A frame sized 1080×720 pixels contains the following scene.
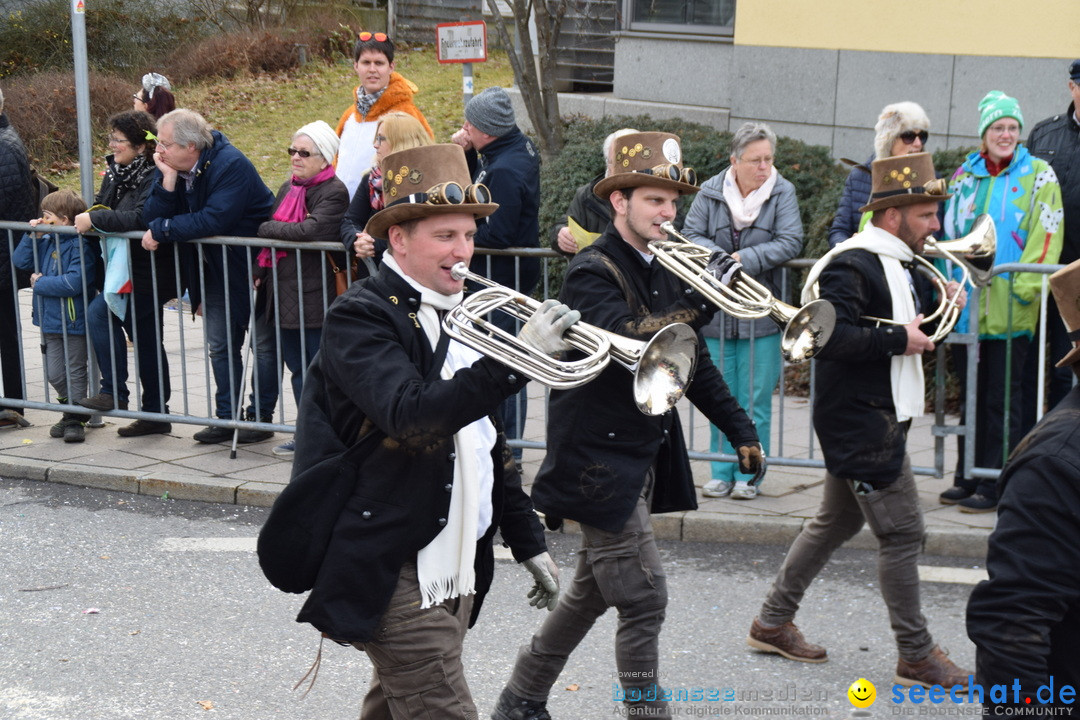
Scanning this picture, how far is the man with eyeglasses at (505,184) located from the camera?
23.1 feet

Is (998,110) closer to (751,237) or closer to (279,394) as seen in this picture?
(751,237)

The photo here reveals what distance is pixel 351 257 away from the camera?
24.8ft

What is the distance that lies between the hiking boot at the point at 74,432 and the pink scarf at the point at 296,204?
1.65 meters

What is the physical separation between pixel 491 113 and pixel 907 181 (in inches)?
111

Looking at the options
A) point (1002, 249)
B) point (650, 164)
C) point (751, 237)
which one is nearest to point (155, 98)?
point (751, 237)

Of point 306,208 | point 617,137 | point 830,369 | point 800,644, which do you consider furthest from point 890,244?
point 306,208

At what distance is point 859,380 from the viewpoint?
4820 millimetres

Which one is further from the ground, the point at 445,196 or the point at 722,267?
the point at 445,196

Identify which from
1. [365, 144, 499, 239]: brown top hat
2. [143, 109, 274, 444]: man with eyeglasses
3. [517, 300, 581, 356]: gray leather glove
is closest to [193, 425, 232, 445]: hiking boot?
[143, 109, 274, 444]: man with eyeglasses

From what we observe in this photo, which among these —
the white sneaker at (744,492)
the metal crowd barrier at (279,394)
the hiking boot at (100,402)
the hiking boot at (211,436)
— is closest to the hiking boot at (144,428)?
the metal crowd barrier at (279,394)

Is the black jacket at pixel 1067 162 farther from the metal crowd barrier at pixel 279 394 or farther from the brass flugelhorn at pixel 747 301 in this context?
the brass flugelhorn at pixel 747 301

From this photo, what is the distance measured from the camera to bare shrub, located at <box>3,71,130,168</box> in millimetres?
18703

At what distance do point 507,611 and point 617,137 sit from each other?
2202mm

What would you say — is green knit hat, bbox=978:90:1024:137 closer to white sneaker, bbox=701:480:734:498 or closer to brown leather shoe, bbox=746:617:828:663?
white sneaker, bbox=701:480:734:498
